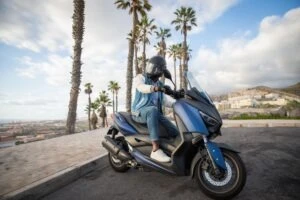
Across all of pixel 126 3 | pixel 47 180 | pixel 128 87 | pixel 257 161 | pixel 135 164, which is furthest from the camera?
pixel 126 3

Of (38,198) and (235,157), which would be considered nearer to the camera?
(235,157)

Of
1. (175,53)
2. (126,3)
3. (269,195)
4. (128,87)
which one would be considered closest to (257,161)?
(269,195)

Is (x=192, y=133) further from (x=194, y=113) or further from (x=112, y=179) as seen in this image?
(x=112, y=179)

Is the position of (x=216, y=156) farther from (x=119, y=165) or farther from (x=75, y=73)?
(x=75, y=73)

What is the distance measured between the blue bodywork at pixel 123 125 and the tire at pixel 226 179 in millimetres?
1388

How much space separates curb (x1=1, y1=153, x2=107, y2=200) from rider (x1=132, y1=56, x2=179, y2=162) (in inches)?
57.8

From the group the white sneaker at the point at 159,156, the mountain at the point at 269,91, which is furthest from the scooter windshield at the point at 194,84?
the mountain at the point at 269,91

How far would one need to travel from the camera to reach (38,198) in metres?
3.07

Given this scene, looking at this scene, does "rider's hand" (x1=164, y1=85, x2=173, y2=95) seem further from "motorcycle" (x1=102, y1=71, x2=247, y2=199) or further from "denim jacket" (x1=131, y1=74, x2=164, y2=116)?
"denim jacket" (x1=131, y1=74, x2=164, y2=116)

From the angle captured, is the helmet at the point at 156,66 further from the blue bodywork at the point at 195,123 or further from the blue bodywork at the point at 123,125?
the blue bodywork at the point at 123,125

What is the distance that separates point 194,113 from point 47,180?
2.45m

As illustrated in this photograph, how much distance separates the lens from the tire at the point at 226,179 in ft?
8.55

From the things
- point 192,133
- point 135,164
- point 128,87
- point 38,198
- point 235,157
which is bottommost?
point 38,198

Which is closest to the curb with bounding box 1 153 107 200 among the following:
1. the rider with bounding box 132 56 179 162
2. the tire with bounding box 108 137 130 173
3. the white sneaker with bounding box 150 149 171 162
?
the tire with bounding box 108 137 130 173
